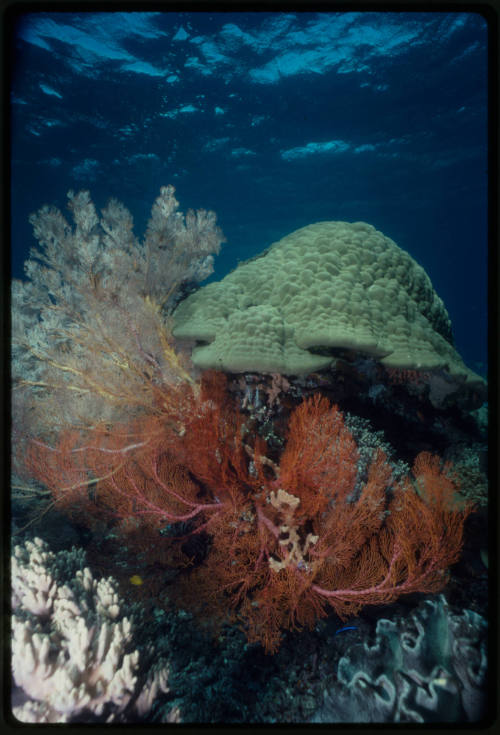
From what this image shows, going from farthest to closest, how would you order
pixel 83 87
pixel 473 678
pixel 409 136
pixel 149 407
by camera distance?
pixel 409 136, pixel 83 87, pixel 149 407, pixel 473 678

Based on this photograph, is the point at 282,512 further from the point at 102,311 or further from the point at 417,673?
the point at 102,311

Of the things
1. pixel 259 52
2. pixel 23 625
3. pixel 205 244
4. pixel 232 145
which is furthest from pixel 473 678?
Answer: pixel 232 145

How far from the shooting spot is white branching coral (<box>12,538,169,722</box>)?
208 cm

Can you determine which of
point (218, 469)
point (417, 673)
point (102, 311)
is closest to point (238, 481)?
point (218, 469)

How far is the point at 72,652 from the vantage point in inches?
89.5

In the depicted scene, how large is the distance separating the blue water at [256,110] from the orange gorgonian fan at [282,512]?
2638mm

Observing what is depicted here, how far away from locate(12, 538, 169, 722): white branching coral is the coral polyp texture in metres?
2.36

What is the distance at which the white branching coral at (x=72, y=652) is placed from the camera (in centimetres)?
208

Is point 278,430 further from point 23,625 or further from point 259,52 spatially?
point 259,52

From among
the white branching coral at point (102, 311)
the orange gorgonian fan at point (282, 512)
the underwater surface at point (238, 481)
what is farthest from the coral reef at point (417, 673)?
the white branching coral at point (102, 311)

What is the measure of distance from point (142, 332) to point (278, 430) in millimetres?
1888

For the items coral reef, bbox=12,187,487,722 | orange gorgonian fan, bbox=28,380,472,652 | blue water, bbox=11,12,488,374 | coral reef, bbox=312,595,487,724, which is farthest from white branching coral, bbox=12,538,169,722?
blue water, bbox=11,12,488,374

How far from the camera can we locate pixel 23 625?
2.32 meters

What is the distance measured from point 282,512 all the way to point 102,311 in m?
2.89
